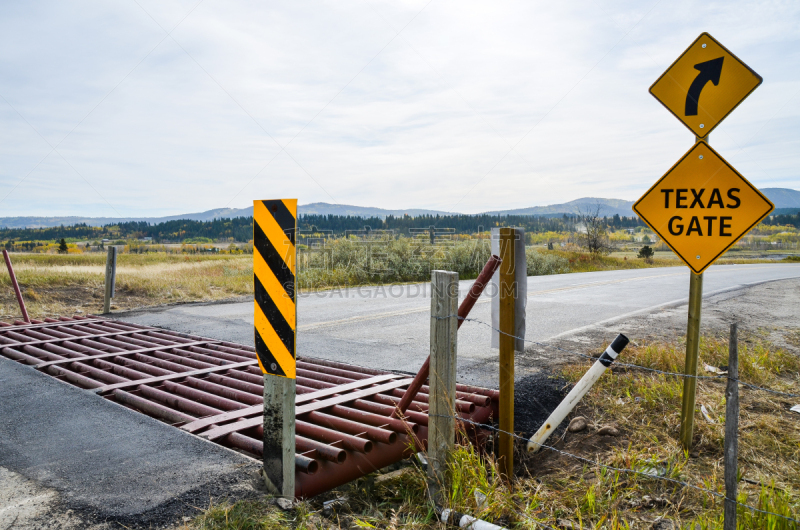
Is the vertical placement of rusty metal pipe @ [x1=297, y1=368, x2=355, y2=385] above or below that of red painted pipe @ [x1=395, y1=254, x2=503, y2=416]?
below

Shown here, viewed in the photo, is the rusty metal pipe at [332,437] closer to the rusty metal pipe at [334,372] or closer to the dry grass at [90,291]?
the rusty metal pipe at [334,372]

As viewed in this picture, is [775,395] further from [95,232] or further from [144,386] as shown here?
[95,232]

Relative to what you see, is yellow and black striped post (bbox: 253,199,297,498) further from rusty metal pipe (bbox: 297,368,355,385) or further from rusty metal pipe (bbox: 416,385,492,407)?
rusty metal pipe (bbox: 297,368,355,385)

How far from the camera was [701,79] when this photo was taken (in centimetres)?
371

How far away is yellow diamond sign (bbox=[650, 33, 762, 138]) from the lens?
359 cm

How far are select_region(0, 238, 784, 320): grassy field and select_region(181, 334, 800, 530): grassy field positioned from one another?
9627mm

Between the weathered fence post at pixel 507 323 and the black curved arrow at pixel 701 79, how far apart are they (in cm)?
162

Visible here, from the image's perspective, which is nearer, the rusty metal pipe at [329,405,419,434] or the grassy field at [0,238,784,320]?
the rusty metal pipe at [329,405,419,434]

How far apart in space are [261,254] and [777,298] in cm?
1318

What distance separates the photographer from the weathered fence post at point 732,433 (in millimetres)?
2437

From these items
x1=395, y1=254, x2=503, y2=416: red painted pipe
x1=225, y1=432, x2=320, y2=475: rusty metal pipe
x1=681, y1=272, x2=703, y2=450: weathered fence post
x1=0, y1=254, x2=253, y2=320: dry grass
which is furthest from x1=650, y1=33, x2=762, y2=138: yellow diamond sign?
x1=0, y1=254, x2=253, y2=320: dry grass

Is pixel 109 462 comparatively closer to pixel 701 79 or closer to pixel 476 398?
pixel 476 398

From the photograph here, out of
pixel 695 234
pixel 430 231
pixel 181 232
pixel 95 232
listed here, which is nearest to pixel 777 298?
pixel 695 234

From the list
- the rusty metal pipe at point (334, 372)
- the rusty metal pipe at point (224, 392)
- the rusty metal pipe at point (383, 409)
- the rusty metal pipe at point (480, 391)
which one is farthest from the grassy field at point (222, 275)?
the rusty metal pipe at point (480, 391)
